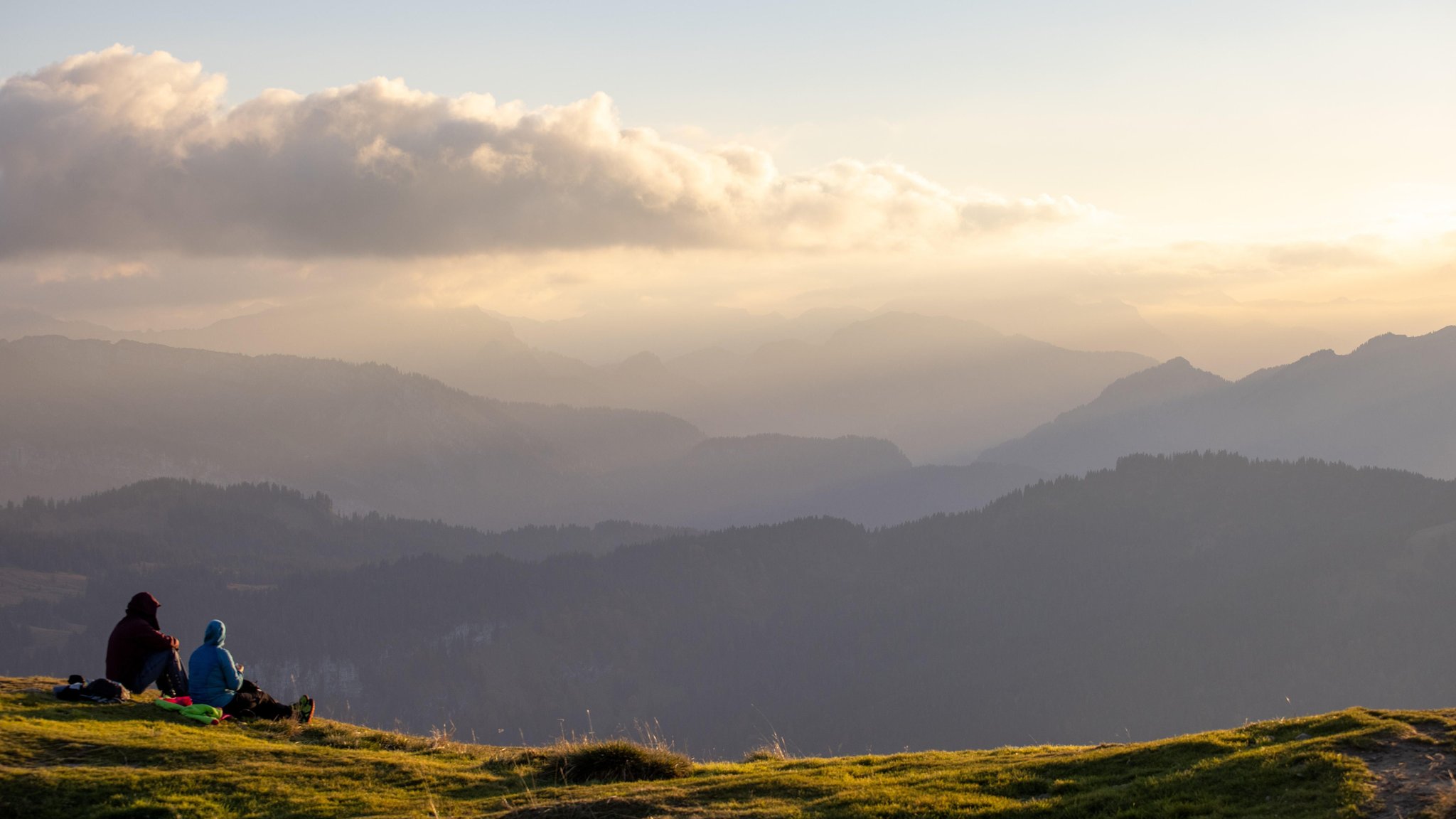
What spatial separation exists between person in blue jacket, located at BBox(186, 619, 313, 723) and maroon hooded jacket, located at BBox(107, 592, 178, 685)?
149 cm

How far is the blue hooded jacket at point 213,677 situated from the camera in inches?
1083

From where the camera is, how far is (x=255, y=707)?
2792 centimetres

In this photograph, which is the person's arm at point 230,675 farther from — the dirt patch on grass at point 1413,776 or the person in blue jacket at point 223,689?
the dirt patch on grass at point 1413,776

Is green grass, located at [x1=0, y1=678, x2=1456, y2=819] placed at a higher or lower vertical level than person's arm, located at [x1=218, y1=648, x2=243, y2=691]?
lower

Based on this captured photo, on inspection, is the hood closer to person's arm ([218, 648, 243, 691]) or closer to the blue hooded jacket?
the blue hooded jacket

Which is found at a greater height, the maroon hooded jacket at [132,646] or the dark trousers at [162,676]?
the maroon hooded jacket at [132,646]

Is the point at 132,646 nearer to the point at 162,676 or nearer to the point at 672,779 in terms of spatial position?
the point at 162,676

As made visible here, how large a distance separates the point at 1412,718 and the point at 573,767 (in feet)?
57.9

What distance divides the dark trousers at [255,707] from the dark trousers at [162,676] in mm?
2069

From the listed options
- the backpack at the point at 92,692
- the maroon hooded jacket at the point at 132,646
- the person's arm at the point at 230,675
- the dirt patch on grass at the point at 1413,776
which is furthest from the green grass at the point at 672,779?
the maroon hooded jacket at the point at 132,646

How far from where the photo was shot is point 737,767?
83.0 ft

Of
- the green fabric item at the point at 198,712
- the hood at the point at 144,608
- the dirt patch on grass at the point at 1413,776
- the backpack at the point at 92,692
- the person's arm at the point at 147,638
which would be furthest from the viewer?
the hood at the point at 144,608

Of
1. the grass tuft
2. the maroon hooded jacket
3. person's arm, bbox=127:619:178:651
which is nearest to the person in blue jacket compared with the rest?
person's arm, bbox=127:619:178:651

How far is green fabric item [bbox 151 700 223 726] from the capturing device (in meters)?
26.3
